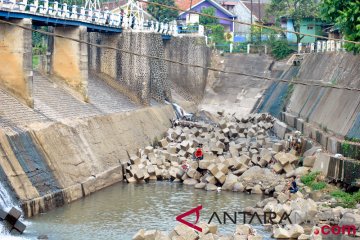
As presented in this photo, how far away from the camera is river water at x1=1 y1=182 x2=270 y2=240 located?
26.0 m

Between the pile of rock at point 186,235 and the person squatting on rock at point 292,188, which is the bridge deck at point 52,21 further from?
the pile of rock at point 186,235

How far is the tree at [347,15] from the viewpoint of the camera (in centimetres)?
3225

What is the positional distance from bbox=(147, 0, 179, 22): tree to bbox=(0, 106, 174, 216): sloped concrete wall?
3592 cm

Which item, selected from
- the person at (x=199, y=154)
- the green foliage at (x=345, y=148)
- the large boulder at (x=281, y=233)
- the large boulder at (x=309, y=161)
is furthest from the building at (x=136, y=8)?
the large boulder at (x=281, y=233)

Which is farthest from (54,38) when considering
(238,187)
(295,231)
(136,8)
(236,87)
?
(295,231)

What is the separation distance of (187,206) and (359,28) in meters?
10.00

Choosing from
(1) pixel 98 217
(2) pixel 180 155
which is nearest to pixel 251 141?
(2) pixel 180 155

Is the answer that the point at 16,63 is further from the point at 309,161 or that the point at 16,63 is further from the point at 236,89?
the point at 236,89

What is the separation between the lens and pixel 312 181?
32.1 m

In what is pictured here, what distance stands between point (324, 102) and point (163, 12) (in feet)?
132

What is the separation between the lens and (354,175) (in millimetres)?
29797

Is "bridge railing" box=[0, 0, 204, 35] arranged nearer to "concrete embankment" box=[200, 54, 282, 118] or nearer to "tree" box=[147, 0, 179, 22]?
"concrete embankment" box=[200, 54, 282, 118]

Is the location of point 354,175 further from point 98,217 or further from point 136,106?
point 136,106

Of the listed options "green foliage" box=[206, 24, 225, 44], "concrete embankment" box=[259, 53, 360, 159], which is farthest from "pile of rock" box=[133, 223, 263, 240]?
"green foliage" box=[206, 24, 225, 44]
